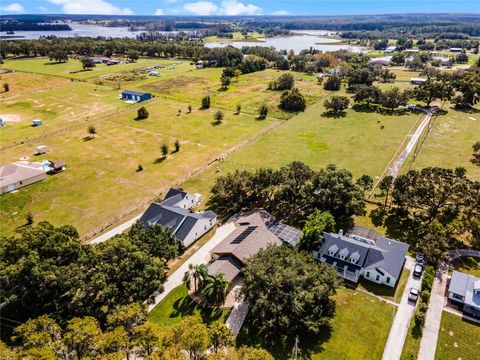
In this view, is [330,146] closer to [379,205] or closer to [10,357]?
[379,205]

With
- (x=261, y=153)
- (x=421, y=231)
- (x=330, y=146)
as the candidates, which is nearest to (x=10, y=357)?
(x=421, y=231)

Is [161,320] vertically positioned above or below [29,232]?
below

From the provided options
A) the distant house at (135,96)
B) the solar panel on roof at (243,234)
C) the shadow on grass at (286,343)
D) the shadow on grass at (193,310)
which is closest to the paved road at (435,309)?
the shadow on grass at (286,343)

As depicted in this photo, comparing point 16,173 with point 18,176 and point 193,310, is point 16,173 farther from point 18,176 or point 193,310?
point 193,310

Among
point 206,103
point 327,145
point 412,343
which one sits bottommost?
point 412,343

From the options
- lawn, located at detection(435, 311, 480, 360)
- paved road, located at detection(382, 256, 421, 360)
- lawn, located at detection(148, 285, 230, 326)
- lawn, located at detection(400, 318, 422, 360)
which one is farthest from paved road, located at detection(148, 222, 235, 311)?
lawn, located at detection(435, 311, 480, 360)

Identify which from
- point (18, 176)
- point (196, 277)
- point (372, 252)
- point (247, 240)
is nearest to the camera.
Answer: point (196, 277)

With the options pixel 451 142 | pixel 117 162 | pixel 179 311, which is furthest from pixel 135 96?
pixel 451 142
